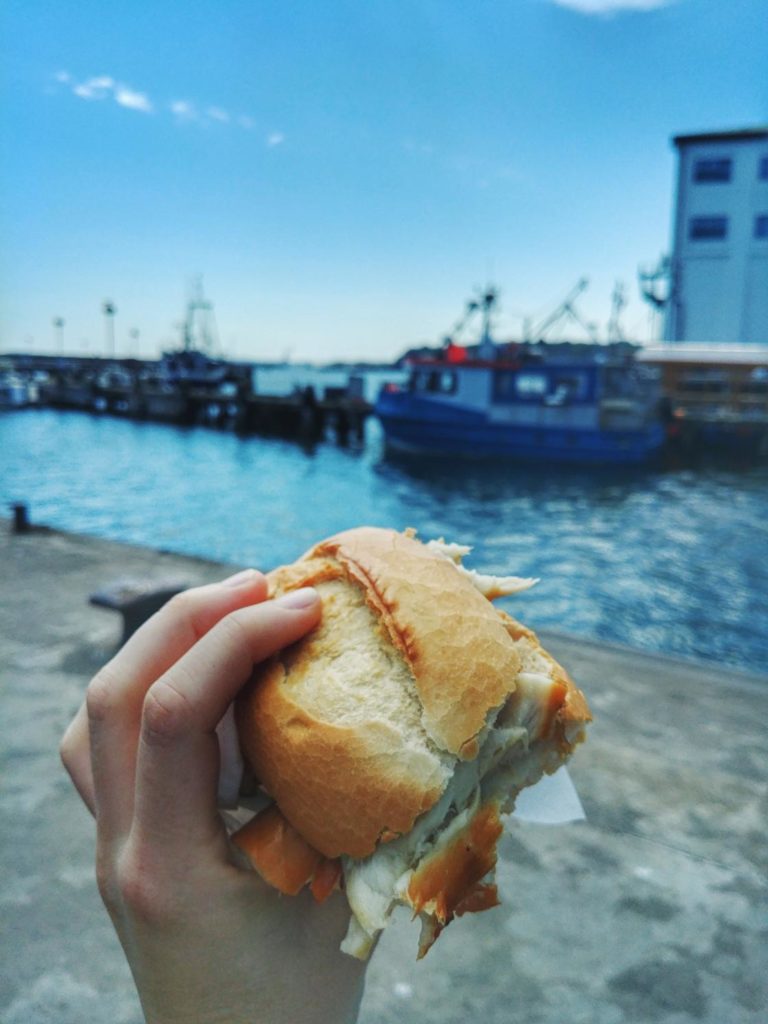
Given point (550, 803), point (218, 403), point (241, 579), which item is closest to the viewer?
point (241, 579)

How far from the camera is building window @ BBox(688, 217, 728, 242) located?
40.3 meters

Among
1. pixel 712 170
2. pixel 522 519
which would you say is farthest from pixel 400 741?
pixel 712 170

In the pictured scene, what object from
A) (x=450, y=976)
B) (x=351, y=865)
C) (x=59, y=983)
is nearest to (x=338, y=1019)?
(x=351, y=865)

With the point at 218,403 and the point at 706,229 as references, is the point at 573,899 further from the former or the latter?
the point at 218,403

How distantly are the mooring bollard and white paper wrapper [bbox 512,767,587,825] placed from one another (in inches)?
322

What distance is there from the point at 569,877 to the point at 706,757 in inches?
59.7

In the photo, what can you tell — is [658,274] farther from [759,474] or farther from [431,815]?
[431,815]

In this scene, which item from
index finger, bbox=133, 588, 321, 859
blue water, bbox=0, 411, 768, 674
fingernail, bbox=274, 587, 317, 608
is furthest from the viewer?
blue water, bbox=0, 411, 768, 674

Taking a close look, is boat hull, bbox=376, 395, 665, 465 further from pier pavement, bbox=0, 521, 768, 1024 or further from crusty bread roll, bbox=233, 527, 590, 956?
crusty bread roll, bbox=233, 527, 590, 956

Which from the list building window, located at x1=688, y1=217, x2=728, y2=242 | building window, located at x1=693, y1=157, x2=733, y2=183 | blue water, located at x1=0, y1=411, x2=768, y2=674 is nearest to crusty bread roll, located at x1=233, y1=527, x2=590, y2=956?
blue water, located at x1=0, y1=411, x2=768, y2=674

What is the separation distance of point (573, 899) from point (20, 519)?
25.6ft

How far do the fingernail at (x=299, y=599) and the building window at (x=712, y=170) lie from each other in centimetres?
4680

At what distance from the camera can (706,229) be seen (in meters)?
Answer: 40.8

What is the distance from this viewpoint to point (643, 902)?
2688mm
